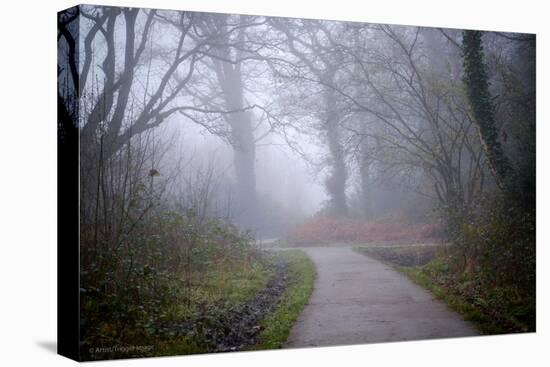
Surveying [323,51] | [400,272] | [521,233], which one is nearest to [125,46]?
[323,51]

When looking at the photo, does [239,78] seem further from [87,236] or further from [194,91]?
[87,236]

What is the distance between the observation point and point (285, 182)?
9086 millimetres

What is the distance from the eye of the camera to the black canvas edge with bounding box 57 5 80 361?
7.61 metres

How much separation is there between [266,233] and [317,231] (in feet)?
2.68

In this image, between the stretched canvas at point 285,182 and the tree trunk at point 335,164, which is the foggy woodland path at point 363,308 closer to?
the stretched canvas at point 285,182

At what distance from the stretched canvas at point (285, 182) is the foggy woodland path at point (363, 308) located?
0.02 meters

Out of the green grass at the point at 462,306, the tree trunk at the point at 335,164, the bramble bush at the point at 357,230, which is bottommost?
the green grass at the point at 462,306

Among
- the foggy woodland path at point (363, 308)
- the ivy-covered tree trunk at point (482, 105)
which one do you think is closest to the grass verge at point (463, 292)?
the foggy woodland path at point (363, 308)

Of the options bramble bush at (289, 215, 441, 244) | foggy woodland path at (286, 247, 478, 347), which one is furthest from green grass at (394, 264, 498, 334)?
bramble bush at (289, 215, 441, 244)

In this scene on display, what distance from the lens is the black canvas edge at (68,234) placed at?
761 centimetres

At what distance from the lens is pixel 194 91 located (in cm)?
852

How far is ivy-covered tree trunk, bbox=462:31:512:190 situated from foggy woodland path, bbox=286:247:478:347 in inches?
77.7

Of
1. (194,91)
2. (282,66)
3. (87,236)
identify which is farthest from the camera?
(282,66)

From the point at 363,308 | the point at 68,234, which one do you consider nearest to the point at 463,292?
the point at 363,308
